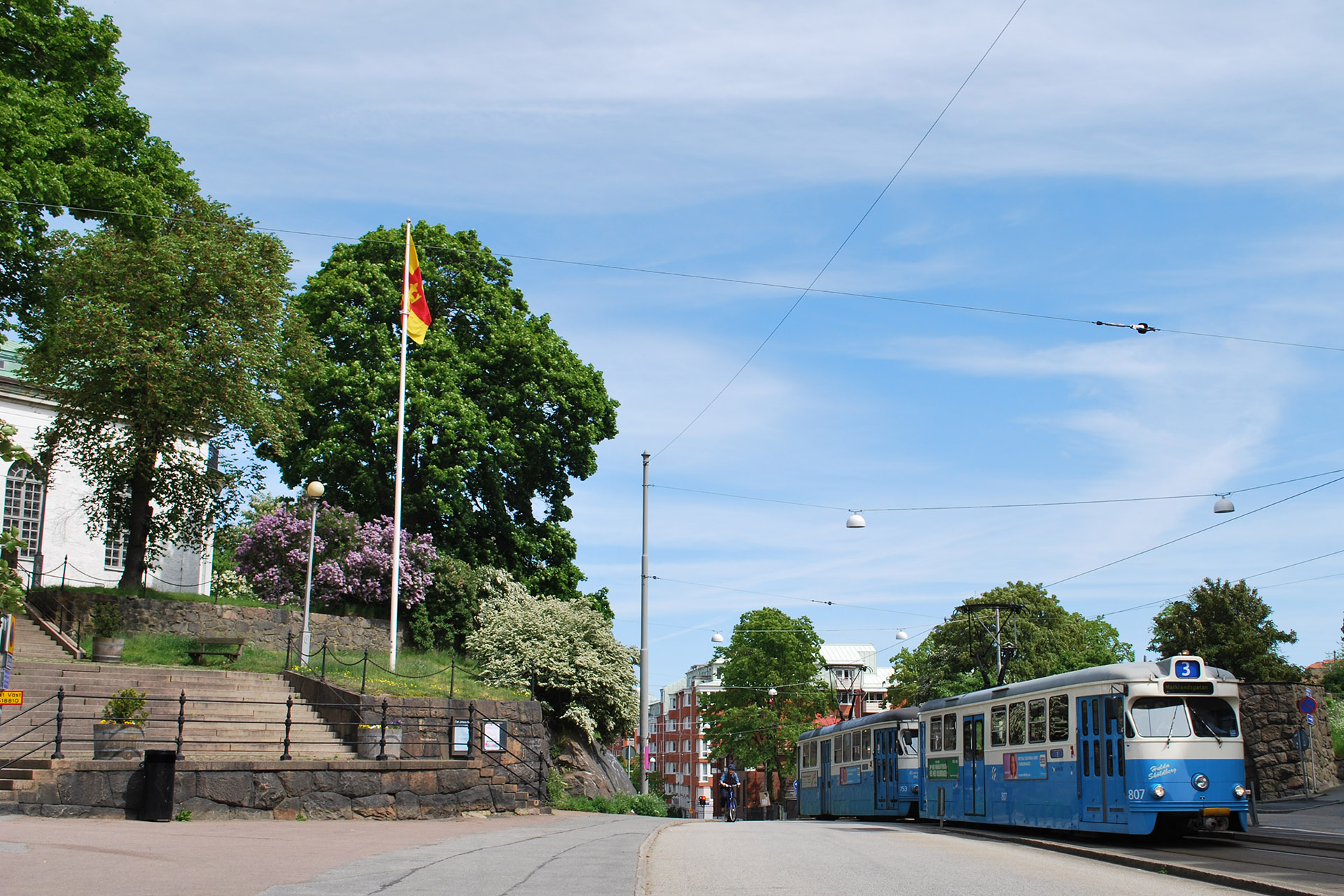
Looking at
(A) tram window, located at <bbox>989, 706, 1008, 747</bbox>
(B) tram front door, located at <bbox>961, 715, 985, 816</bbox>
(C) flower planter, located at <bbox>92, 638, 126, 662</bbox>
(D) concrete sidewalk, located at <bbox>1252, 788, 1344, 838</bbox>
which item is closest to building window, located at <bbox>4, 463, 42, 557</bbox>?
(C) flower planter, located at <bbox>92, 638, 126, 662</bbox>

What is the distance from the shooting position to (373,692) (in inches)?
861

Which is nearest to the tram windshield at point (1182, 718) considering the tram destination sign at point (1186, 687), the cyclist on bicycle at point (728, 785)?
the tram destination sign at point (1186, 687)

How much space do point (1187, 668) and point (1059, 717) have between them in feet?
7.82

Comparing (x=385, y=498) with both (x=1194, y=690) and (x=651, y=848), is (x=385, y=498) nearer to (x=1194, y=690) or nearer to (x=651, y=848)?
(x=651, y=848)

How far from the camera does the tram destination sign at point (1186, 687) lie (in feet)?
56.1

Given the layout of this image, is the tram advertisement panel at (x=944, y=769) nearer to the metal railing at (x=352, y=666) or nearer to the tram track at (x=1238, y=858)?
the tram track at (x=1238, y=858)

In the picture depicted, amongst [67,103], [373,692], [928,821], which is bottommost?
[928,821]

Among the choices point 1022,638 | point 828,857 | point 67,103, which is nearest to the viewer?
point 828,857

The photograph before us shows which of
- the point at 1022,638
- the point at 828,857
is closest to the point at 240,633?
the point at 828,857

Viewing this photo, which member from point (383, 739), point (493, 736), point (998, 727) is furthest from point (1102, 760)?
point (383, 739)

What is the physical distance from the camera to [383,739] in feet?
64.4

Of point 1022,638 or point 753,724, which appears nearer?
point 1022,638

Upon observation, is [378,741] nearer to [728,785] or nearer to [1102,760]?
[1102,760]

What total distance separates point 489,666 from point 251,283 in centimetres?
1147
